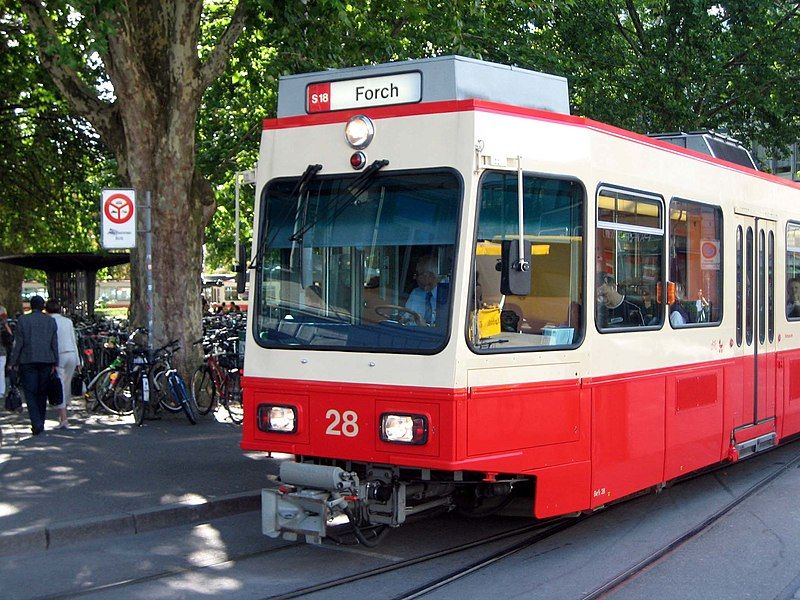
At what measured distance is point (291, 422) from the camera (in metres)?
7.11

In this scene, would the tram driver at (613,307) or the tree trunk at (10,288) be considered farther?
the tree trunk at (10,288)

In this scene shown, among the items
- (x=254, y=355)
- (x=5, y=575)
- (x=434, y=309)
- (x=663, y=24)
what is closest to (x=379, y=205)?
(x=434, y=309)

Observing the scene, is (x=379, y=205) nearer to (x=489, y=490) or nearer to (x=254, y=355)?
(x=254, y=355)

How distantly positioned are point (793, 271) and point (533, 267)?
210 inches

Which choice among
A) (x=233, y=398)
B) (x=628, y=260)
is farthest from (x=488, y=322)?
(x=233, y=398)

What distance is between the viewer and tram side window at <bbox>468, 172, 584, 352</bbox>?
261 inches

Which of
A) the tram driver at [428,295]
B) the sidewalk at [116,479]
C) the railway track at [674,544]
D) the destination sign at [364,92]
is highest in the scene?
the destination sign at [364,92]

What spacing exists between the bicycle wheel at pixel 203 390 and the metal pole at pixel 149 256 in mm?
832

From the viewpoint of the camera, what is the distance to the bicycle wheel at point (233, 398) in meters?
13.8

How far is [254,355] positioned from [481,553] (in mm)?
2139

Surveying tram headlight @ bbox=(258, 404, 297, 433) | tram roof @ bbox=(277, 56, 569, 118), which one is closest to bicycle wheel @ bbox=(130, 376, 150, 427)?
tram headlight @ bbox=(258, 404, 297, 433)

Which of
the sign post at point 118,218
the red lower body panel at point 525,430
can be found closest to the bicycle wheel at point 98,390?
the sign post at point 118,218

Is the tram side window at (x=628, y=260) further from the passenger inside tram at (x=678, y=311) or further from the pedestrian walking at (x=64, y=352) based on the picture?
the pedestrian walking at (x=64, y=352)

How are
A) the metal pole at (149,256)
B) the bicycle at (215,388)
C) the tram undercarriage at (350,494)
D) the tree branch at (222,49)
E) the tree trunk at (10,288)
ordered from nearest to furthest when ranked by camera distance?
the tram undercarriage at (350,494)
the metal pole at (149,256)
the tree branch at (222,49)
the bicycle at (215,388)
the tree trunk at (10,288)
